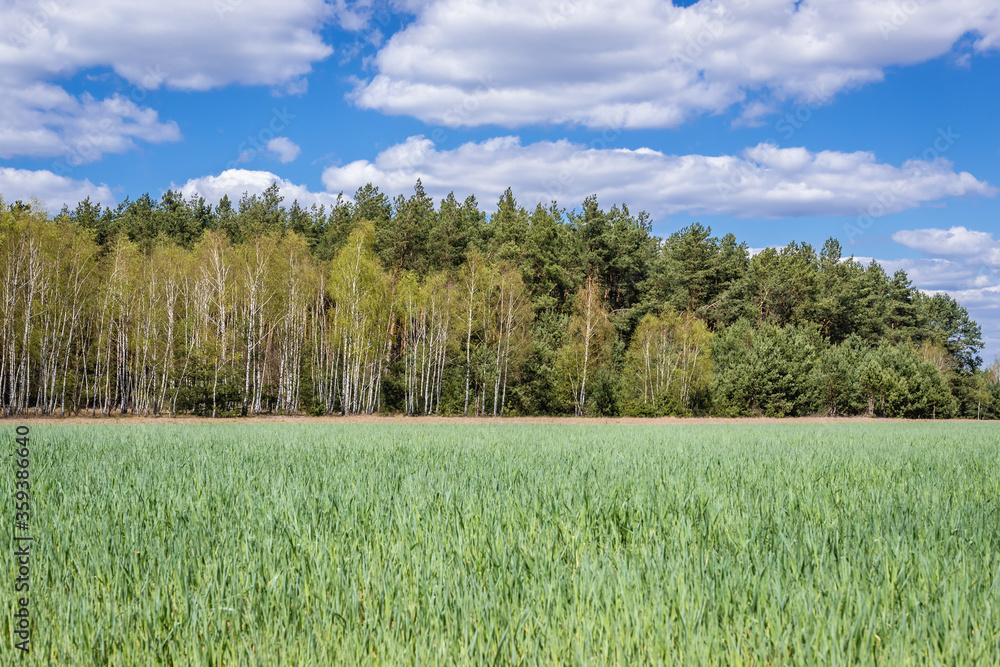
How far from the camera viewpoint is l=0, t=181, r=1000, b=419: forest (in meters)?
34.0

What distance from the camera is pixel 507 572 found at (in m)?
3.42

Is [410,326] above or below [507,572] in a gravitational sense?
above

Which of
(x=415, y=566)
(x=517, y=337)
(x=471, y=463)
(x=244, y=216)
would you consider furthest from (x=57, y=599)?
(x=244, y=216)

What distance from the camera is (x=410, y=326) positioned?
41188 mm

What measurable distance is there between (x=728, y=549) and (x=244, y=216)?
202 feet

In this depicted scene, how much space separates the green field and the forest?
1216 inches

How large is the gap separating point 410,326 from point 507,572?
38264mm

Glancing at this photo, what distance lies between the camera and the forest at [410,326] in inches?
1340

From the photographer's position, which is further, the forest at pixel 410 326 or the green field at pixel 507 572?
the forest at pixel 410 326

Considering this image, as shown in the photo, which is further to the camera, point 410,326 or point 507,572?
point 410,326

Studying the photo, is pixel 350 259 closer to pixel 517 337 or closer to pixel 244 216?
pixel 517 337

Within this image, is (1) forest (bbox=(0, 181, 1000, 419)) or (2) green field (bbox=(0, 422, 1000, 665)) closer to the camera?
(2) green field (bbox=(0, 422, 1000, 665))

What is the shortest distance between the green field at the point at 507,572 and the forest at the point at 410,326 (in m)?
30.9

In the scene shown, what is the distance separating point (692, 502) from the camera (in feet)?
17.5
